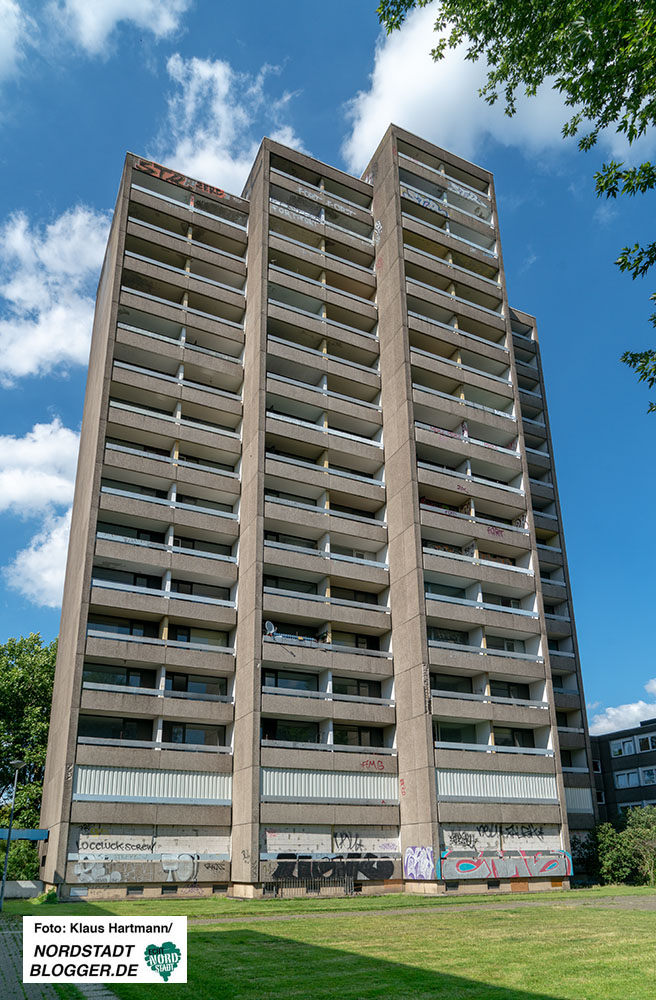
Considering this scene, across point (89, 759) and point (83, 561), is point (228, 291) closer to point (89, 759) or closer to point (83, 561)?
point (83, 561)

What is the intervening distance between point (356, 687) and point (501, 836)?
10.5 meters

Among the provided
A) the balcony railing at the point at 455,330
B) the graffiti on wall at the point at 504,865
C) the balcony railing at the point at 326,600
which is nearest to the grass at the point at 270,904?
the graffiti on wall at the point at 504,865

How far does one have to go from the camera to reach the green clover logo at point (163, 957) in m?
11.9

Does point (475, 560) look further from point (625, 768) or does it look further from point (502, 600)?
point (625, 768)

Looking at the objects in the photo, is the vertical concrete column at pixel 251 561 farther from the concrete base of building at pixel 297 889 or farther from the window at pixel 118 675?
the window at pixel 118 675

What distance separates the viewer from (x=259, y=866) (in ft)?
112

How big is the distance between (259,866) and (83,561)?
16.9m

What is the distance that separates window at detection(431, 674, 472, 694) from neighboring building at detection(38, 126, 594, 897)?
9 cm

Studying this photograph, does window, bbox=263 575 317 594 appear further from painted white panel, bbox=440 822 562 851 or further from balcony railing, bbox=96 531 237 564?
painted white panel, bbox=440 822 562 851

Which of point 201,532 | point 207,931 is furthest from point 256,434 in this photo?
point 207,931

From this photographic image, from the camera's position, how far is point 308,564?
137ft

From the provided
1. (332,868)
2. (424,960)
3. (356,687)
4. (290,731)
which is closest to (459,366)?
(356,687)

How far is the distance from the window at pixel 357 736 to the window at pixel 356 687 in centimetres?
179

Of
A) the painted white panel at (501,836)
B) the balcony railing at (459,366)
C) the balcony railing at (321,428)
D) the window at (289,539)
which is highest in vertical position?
the balcony railing at (459,366)
